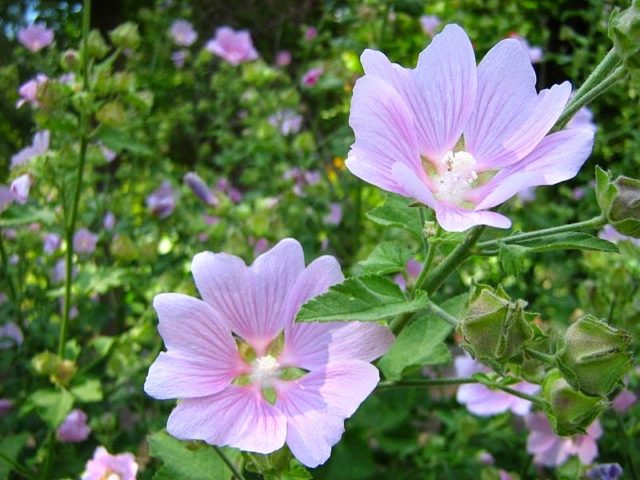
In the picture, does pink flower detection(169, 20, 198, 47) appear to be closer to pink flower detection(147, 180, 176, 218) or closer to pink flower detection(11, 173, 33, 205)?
pink flower detection(147, 180, 176, 218)

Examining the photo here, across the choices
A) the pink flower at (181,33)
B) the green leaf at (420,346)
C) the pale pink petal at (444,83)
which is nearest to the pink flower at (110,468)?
the green leaf at (420,346)

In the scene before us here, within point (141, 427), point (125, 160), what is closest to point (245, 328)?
point (141, 427)

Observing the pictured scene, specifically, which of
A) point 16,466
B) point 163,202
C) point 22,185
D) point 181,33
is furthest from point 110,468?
point 181,33

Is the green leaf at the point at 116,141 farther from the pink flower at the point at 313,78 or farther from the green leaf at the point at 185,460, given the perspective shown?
the pink flower at the point at 313,78

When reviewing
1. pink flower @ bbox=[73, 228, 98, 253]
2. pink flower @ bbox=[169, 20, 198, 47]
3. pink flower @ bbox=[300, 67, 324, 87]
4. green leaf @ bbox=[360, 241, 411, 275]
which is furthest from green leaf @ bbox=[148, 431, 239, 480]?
pink flower @ bbox=[169, 20, 198, 47]

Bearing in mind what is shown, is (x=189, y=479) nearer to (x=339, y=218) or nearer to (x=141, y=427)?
(x=141, y=427)

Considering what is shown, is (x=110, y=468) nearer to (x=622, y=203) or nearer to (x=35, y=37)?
(x=622, y=203)
